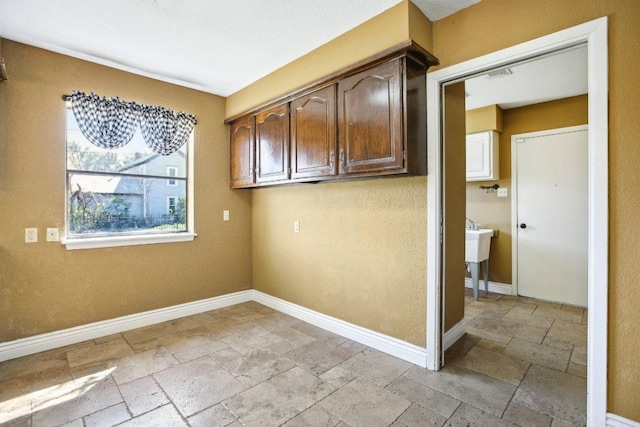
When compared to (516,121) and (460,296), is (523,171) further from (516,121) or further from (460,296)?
(460,296)

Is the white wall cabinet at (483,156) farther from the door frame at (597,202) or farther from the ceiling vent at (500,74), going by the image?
the door frame at (597,202)

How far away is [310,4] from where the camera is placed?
222 centimetres

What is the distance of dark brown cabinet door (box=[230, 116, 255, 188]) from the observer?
3.60 meters

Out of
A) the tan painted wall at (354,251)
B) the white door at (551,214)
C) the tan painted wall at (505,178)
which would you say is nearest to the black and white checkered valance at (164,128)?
the tan painted wall at (354,251)

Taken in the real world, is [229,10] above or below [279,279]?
above

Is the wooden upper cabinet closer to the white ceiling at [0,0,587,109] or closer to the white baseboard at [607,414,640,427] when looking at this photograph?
the white ceiling at [0,0,587,109]

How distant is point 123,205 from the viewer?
3270mm

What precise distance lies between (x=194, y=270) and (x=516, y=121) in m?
4.64

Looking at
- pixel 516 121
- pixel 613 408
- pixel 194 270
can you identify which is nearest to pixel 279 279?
pixel 194 270

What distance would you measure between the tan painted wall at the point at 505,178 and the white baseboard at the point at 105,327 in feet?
11.8

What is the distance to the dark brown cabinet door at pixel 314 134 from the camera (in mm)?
→ 2650

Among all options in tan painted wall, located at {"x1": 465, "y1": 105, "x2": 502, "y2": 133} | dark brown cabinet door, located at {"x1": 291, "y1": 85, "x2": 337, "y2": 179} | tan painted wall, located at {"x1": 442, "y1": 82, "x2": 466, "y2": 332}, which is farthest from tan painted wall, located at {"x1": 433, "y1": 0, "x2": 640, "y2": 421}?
tan painted wall, located at {"x1": 465, "y1": 105, "x2": 502, "y2": 133}

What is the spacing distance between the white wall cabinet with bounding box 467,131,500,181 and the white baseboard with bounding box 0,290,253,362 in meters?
3.61

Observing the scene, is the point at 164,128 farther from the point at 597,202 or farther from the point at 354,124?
the point at 597,202
